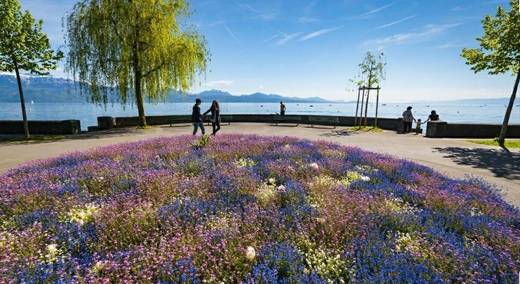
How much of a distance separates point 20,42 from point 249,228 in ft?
70.3

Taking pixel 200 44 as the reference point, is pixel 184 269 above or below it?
below

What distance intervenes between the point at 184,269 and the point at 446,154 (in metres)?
14.8

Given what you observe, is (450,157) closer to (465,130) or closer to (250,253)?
(465,130)

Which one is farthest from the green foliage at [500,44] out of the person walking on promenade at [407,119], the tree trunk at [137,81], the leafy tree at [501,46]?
the tree trunk at [137,81]

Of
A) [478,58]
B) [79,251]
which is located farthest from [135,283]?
[478,58]

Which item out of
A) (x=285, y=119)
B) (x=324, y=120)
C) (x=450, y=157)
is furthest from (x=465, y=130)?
(x=285, y=119)

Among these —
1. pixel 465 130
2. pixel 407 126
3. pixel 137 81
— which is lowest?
pixel 465 130

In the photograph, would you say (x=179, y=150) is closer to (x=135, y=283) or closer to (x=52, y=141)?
(x=135, y=283)

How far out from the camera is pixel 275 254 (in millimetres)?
3076

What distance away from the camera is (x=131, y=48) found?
23688mm

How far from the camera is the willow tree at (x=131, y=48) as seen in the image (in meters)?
22.6

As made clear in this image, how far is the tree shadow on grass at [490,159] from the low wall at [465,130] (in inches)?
206

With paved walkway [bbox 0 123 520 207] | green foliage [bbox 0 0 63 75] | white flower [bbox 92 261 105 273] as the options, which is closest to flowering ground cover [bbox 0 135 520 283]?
white flower [bbox 92 261 105 273]

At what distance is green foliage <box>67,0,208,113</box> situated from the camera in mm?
22625
